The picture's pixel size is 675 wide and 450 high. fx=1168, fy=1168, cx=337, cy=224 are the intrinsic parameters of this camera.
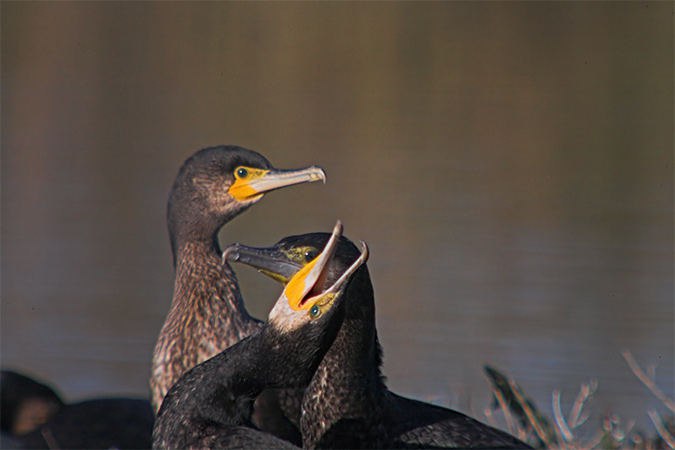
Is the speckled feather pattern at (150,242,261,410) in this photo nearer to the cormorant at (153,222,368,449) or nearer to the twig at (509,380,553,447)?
the twig at (509,380,553,447)

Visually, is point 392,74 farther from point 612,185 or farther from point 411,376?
point 411,376

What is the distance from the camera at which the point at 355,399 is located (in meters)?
3.80

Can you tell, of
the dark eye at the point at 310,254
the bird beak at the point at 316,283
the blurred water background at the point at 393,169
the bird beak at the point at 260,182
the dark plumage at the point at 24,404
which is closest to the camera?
the bird beak at the point at 316,283

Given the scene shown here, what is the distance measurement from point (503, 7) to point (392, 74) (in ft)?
10.7

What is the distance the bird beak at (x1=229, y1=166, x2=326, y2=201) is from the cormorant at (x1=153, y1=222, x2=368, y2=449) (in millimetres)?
1748

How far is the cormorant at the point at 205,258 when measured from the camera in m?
4.82

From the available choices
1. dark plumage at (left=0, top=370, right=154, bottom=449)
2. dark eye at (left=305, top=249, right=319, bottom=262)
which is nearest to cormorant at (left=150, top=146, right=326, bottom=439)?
dark plumage at (left=0, top=370, right=154, bottom=449)

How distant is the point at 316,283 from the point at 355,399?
675 millimetres

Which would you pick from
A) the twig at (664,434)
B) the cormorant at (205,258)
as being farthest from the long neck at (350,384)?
the twig at (664,434)

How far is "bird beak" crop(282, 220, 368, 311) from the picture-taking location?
3234mm

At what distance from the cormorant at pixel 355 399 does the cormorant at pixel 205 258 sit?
93 centimetres

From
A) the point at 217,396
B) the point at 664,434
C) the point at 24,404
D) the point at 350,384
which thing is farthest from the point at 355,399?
the point at 24,404

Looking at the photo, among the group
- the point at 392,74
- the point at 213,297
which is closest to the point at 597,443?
the point at 213,297

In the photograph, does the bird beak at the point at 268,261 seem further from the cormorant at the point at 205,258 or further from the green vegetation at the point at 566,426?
the green vegetation at the point at 566,426
